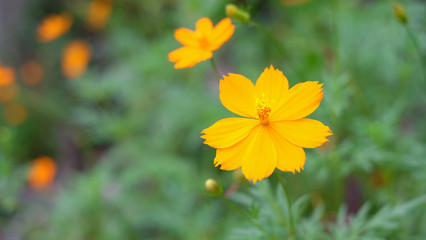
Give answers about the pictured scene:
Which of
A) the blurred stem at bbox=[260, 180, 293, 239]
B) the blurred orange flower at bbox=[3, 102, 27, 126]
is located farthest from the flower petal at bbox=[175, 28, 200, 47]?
the blurred orange flower at bbox=[3, 102, 27, 126]

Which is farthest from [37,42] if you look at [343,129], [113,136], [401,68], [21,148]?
[401,68]

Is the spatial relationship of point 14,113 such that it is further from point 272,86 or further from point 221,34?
point 272,86

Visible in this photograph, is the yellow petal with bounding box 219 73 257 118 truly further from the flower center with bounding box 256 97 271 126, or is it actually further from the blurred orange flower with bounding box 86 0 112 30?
the blurred orange flower with bounding box 86 0 112 30

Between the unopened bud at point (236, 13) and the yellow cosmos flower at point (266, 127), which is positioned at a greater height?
the unopened bud at point (236, 13)

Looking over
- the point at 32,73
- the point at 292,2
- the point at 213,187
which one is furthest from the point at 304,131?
the point at 32,73

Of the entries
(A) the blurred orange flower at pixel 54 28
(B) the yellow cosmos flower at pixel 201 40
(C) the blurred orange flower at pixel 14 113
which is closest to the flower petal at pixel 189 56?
(B) the yellow cosmos flower at pixel 201 40

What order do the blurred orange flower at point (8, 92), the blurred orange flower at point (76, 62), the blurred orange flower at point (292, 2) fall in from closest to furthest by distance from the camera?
the blurred orange flower at point (292, 2), the blurred orange flower at point (76, 62), the blurred orange flower at point (8, 92)

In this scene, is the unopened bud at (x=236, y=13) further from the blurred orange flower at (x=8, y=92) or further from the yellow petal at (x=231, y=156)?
the blurred orange flower at (x=8, y=92)
